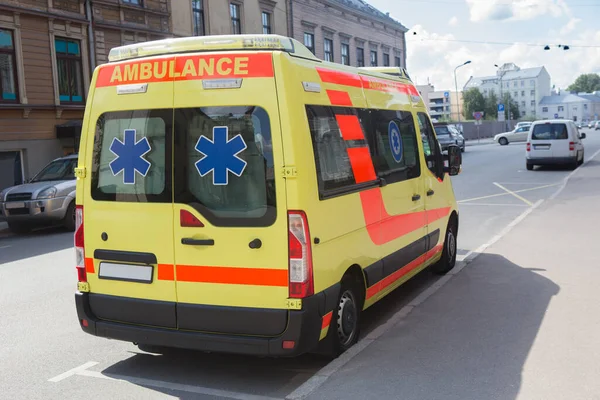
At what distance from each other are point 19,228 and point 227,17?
1829 cm

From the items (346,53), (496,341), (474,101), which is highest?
(346,53)

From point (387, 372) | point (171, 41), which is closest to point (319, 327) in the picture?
point (387, 372)

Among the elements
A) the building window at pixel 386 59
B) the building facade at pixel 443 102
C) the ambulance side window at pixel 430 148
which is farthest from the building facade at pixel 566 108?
the ambulance side window at pixel 430 148

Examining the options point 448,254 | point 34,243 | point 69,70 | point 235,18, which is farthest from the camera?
point 235,18

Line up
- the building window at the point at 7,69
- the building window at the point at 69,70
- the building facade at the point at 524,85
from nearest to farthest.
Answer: the building window at the point at 7,69 → the building window at the point at 69,70 → the building facade at the point at 524,85

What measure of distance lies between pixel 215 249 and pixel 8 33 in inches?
745

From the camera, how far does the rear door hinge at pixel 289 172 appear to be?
4531 millimetres

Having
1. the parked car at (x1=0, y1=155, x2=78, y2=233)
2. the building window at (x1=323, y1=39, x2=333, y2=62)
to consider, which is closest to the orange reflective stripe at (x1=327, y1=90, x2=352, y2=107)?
the parked car at (x1=0, y1=155, x2=78, y2=233)

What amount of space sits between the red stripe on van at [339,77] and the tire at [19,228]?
11.2 meters

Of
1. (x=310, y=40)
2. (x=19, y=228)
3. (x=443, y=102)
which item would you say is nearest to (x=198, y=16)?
(x=310, y=40)

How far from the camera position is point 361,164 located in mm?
5582

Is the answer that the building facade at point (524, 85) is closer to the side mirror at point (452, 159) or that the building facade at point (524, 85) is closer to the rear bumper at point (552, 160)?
the rear bumper at point (552, 160)

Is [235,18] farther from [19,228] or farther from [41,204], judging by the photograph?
[41,204]

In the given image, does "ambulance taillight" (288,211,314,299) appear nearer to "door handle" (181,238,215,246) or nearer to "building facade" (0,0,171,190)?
"door handle" (181,238,215,246)
